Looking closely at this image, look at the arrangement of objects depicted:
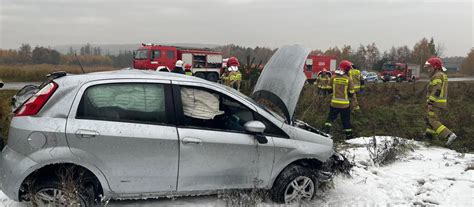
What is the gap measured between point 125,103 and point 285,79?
2.01 metres

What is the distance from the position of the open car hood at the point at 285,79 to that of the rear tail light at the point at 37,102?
2.47 meters

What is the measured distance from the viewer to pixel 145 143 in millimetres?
3350

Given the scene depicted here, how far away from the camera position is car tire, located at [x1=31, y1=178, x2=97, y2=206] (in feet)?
10.3

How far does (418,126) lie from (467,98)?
6133mm

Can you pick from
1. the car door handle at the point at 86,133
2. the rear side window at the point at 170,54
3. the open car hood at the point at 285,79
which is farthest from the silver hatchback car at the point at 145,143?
the rear side window at the point at 170,54

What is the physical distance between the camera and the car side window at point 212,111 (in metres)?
3.61

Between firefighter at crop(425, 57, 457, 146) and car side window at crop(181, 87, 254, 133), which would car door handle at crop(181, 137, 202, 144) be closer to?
car side window at crop(181, 87, 254, 133)

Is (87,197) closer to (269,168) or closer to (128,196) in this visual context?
(128,196)

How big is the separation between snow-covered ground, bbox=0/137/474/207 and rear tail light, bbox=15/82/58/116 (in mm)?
1004

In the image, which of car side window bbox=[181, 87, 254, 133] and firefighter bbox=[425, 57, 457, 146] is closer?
car side window bbox=[181, 87, 254, 133]

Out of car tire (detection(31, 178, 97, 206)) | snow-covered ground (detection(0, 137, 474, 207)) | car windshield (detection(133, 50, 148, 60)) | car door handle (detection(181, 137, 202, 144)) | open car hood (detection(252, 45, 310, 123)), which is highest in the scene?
car windshield (detection(133, 50, 148, 60))

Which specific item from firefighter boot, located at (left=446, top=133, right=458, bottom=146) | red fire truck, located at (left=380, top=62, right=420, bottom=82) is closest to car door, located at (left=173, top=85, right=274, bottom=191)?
firefighter boot, located at (left=446, top=133, right=458, bottom=146)

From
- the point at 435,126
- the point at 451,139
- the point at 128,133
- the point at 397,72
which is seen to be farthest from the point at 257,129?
the point at 397,72

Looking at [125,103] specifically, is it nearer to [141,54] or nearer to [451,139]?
[451,139]
